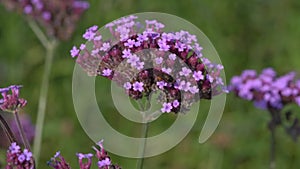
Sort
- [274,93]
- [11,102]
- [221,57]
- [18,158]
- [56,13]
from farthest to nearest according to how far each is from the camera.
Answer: [221,57]
[56,13]
[274,93]
[11,102]
[18,158]

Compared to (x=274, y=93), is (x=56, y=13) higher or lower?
higher

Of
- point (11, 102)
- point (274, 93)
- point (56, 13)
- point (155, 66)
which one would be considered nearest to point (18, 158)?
point (11, 102)

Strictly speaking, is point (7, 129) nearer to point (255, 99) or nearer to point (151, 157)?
point (255, 99)

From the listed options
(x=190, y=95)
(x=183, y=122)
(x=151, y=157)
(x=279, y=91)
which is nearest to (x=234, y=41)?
(x=183, y=122)

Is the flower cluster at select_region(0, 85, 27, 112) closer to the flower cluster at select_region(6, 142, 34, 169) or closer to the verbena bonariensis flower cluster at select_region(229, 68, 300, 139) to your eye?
the flower cluster at select_region(6, 142, 34, 169)

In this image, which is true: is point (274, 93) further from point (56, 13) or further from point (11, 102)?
point (11, 102)

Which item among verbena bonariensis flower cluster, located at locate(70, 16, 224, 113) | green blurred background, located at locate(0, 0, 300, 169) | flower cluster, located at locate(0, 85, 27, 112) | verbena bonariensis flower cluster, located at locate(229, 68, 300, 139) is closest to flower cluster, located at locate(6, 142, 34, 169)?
flower cluster, located at locate(0, 85, 27, 112)

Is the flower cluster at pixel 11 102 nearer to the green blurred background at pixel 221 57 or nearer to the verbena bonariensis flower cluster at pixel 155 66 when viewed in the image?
the verbena bonariensis flower cluster at pixel 155 66
